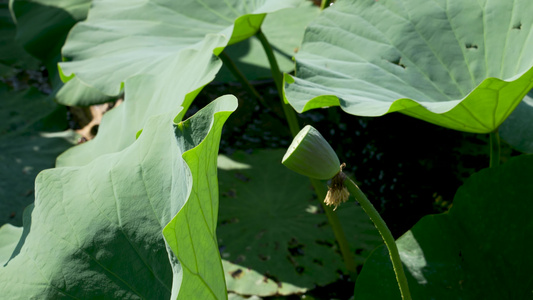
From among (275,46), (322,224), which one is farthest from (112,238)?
(275,46)

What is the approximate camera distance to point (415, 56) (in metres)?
1.22

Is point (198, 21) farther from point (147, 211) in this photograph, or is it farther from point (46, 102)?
point (46, 102)

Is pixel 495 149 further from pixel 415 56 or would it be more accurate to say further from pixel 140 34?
pixel 140 34

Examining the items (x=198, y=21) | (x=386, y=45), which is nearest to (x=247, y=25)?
(x=198, y=21)

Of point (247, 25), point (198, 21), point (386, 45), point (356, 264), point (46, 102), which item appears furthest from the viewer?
point (46, 102)

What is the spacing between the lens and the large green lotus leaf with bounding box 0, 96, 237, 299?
2.90ft

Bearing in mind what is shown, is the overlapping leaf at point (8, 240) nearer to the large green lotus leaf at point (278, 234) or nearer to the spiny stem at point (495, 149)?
the large green lotus leaf at point (278, 234)

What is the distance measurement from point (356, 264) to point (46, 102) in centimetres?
166

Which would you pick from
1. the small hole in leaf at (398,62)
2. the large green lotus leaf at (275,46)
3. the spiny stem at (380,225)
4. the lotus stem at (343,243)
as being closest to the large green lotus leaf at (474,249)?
the spiny stem at (380,225)

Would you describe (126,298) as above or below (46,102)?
above

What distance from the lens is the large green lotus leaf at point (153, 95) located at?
114cm

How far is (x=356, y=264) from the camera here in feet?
5.03

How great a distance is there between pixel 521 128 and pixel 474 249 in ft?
1.17

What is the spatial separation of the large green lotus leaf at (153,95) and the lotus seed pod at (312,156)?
1.53 ft
